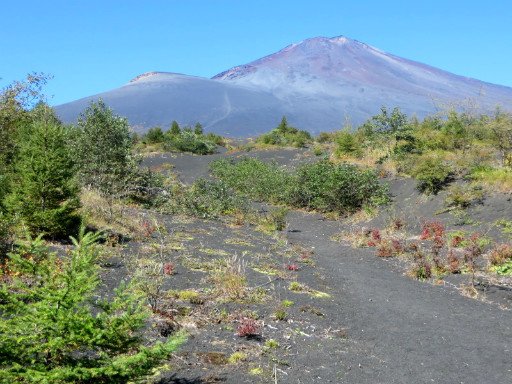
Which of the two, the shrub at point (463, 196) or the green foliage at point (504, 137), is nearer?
the shrub at point (463, 196)

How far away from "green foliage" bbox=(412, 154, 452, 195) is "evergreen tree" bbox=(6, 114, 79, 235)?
11.3 meters

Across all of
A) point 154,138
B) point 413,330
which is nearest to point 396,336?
point 413,330

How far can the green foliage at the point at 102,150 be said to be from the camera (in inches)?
558

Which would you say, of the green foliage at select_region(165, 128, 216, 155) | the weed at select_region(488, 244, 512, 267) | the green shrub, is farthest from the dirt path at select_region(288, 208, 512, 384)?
the green foliage at select_region(165, 128, 216, 155)

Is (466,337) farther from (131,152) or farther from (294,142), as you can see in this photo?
(294,142)

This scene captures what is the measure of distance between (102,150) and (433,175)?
11.3 metres

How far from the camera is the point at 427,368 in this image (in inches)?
187

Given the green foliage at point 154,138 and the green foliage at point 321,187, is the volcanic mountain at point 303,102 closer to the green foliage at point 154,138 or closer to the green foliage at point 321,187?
the green foliage at point 154,138

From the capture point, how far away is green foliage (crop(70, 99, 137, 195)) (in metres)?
14.2

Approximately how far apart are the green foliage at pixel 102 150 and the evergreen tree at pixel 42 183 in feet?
19.1

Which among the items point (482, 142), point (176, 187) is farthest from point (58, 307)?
point (482, 142)

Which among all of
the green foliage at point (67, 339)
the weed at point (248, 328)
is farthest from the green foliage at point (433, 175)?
the green foliage at point (67, 339)

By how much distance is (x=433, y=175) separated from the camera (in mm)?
14336

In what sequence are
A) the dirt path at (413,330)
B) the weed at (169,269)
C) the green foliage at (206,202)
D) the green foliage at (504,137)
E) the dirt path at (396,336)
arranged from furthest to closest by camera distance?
the green foliage at (206,202) < the green foliage at (504,137) < the weed at (169,269) < the dirt path at (413,330) < the dirt path at (396,336)
